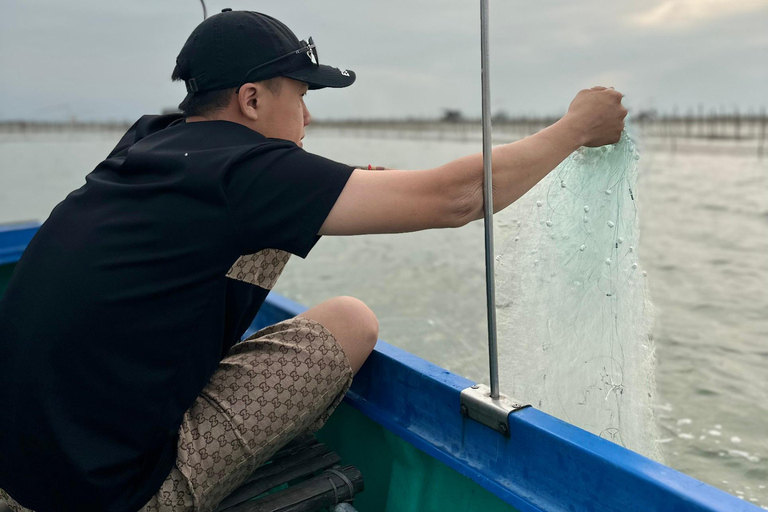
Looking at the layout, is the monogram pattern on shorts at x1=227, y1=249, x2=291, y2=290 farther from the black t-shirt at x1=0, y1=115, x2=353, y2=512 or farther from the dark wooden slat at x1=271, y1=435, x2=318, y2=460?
the dark wooden slat at x1=271, y1=435, x2=318, y2=460

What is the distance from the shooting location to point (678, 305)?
6348 mm

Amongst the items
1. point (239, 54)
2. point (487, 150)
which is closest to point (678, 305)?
point (487, 150)

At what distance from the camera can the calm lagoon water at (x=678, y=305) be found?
11.3ft

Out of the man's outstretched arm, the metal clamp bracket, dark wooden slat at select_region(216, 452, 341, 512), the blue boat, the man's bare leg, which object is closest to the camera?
the blue boat

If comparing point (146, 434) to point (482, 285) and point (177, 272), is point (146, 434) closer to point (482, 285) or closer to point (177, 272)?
point (177, 272)

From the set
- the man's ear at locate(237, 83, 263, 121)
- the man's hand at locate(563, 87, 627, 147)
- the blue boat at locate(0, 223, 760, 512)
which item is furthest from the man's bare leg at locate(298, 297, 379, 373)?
the man's hand at locate(563, 87, 627, 147)

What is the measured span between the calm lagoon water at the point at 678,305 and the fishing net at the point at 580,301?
0.68ft

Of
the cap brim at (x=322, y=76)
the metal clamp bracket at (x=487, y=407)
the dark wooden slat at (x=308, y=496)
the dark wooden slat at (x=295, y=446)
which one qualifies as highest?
the cap brim at (x=322, y=76)

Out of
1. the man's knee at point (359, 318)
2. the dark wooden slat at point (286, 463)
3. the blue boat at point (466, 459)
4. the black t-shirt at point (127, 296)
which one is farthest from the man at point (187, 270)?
the blue boat at point (466, 459)

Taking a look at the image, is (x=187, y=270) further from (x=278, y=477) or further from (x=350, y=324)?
(x=278, y=477)

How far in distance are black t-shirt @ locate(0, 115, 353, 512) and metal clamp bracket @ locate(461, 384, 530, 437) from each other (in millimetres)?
520

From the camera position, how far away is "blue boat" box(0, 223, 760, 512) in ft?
3.52

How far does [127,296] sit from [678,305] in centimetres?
625

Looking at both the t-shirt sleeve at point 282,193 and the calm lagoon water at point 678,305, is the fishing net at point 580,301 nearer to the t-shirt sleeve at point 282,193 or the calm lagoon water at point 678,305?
the calm lagoon water at point 678,305
